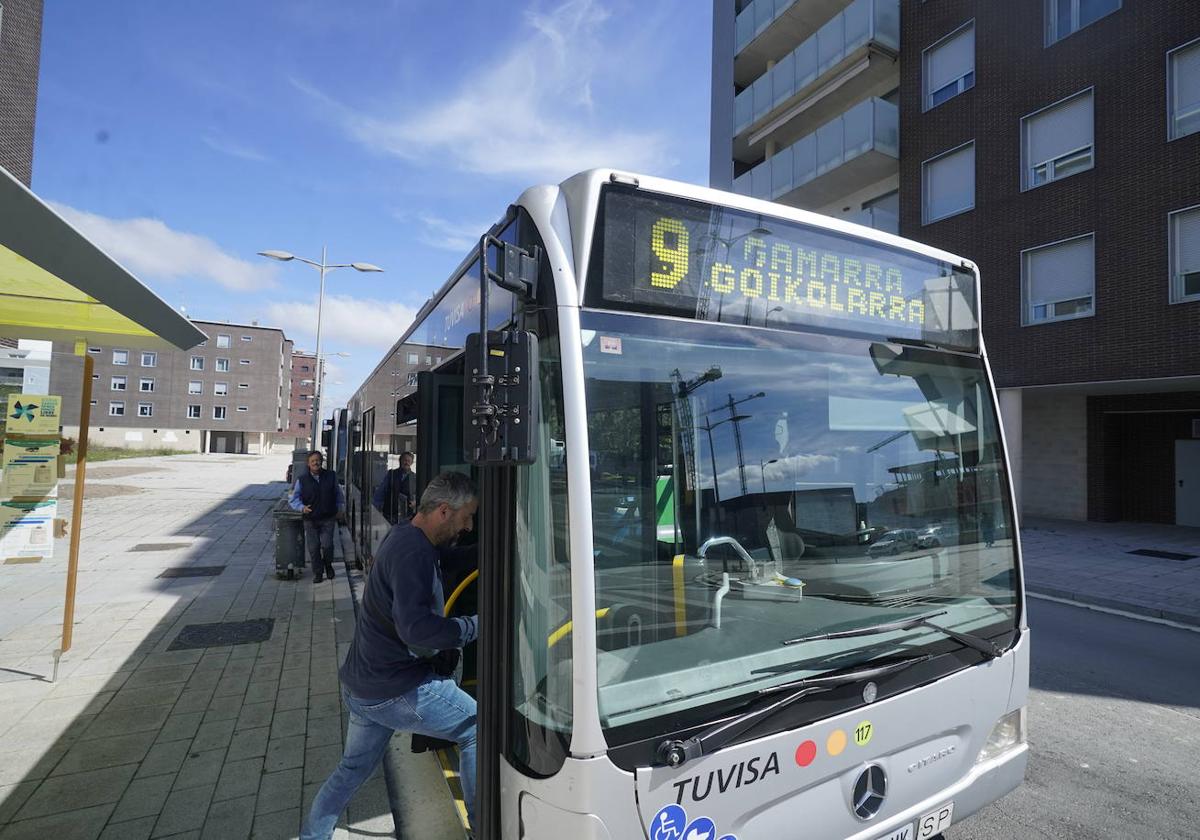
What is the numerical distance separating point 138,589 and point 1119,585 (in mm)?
13221

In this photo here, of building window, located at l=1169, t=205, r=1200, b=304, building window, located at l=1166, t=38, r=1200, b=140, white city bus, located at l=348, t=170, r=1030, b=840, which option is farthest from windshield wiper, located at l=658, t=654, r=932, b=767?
building window, located at l=1166, t=38, r=1200, b=140

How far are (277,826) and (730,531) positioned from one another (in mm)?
2798

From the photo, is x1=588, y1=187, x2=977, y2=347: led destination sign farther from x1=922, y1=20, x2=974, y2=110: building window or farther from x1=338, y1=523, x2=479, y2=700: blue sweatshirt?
x1=922, y1=20, x2=974, y2=110: building window

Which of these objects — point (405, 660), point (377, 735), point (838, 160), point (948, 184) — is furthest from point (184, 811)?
point (838, 160)

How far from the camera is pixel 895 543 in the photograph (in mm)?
2740

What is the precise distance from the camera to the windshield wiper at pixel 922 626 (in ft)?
7.57

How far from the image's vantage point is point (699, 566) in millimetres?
2295

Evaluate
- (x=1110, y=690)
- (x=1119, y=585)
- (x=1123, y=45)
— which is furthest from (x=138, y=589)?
(x=1123, y=45)

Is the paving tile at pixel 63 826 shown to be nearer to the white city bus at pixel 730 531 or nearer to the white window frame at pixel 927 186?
the white city bus at pixel 730 531

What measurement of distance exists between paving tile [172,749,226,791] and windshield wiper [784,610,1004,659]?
3.46m

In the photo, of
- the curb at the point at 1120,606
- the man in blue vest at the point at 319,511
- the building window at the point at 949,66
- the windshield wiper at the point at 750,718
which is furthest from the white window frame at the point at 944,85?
Result: the windshield wiper at the point at 750,718

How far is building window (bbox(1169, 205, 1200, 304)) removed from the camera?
12602mm

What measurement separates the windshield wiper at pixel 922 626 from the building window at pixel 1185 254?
14.1 m

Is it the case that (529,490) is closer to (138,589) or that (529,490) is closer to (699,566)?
(699,566)
